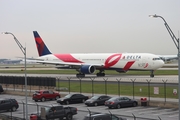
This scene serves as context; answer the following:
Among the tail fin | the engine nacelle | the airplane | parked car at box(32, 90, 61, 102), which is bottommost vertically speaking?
parked car at box(32, 90, 61, 102)

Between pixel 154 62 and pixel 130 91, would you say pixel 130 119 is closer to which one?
pixel 130 91

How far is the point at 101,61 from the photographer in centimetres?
7219

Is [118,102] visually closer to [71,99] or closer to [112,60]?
[71,99]

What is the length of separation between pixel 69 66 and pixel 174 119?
5148 centimetres

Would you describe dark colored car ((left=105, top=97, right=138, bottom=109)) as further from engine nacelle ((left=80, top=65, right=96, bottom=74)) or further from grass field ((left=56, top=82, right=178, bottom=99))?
engine nacelle ((left=80, top=65, right=96, bottom=74))

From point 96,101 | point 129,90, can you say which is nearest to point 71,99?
point 96,101

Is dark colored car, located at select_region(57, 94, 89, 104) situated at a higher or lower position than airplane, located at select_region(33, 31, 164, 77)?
lower

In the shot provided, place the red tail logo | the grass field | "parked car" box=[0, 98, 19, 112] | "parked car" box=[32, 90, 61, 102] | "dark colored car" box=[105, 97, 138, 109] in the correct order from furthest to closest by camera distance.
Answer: the red tail logo, "parked car" box=[32, 90, 61, 102], the grass field, "parked car" box=[0, 98, 19, 112], "dark colored car" box=[105, 97, 138, 109]

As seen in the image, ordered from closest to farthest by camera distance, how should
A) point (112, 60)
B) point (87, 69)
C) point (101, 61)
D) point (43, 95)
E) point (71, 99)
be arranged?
point (71, 99), point (43, 95), point (87, 69), point (112, 60), point (101, 61)

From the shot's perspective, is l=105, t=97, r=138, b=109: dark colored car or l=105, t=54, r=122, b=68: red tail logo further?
l=105, t=54, r=122, b=68: red tail logo

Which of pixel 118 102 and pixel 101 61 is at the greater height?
pixel 101 61

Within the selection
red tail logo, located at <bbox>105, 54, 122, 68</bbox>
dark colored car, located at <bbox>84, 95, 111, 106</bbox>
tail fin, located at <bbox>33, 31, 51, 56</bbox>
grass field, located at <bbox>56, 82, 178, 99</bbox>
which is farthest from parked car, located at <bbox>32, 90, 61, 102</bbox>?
tail fin, located at <bbox>33, 31, 51, 56</bbox>

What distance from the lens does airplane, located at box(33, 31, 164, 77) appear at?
211 ft

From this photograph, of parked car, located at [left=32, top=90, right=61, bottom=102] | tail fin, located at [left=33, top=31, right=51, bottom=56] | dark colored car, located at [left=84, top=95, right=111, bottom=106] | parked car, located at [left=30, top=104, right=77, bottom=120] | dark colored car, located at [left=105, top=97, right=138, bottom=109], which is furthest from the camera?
tail fin, located at [left=33, top=31, right=51, bottom=56]
